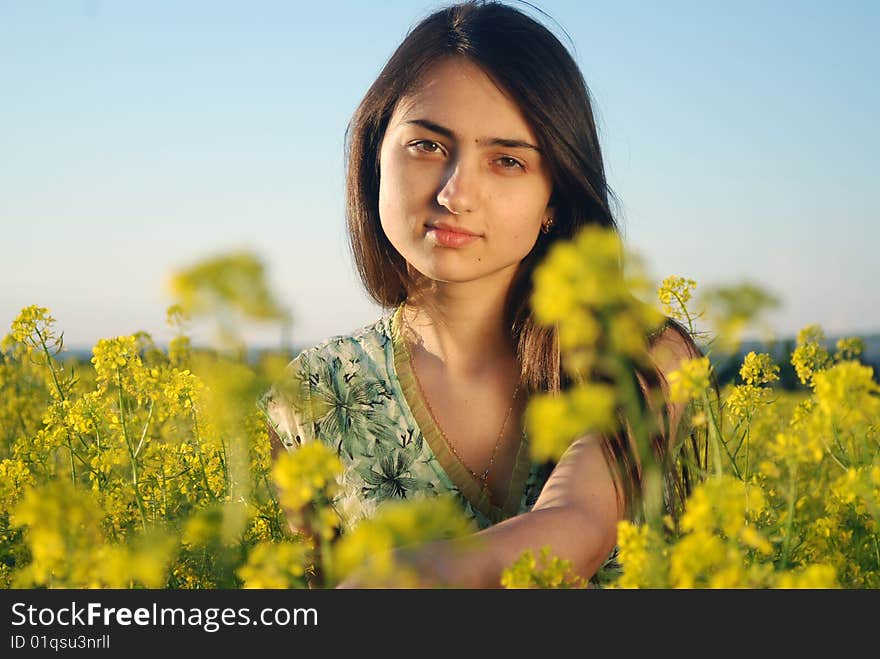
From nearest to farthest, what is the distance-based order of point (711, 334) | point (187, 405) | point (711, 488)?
point (711, 488), point (711, 334), point (187, 405)

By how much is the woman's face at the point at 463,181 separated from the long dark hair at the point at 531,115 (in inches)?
3.2

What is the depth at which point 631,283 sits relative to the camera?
1.23 metres

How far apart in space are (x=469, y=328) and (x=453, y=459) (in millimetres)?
432

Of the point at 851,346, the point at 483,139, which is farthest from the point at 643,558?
the point at 851,346

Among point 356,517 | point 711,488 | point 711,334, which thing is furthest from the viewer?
point 356,517

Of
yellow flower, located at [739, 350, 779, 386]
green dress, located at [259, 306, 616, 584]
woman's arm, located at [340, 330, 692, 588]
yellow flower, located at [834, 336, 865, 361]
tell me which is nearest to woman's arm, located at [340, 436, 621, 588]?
woman's arm, located at [340, 330, 692, 588]

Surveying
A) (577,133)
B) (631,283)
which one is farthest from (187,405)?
(631,283)

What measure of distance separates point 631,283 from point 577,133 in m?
1.60

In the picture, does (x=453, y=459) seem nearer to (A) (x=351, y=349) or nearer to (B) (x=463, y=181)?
(A) (x=351, y=349)

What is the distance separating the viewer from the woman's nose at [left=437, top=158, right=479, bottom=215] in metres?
2.42
